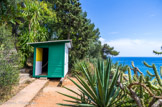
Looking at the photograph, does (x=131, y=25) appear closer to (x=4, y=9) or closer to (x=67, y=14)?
(x=67, y=14)

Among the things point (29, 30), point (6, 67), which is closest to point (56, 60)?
point (6, 67)

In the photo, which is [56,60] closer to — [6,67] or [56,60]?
[56,60]

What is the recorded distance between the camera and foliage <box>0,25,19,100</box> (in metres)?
3.29

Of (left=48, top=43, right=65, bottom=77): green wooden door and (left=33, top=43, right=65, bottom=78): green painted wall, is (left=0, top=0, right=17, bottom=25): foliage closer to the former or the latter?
(left=33, top=43, right=65, bottom=78): green painted wall

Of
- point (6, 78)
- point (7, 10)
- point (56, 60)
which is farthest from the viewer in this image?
point (7, 10)

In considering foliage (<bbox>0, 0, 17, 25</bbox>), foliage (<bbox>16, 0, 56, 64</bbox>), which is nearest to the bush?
foliage (<bbox>16, 0, 56, 64</bbox>)

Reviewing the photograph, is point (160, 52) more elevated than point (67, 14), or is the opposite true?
point (67, 14)

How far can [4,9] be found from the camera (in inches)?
302

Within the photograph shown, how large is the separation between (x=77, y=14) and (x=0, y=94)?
9.30 m

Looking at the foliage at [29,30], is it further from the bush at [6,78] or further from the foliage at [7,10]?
the bush at [6,78]

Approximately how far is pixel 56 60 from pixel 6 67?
373 centimetres

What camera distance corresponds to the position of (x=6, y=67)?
337cm

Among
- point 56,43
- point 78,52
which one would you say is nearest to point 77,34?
point 78,52

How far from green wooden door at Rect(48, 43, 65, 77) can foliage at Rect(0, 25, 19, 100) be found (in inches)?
124
